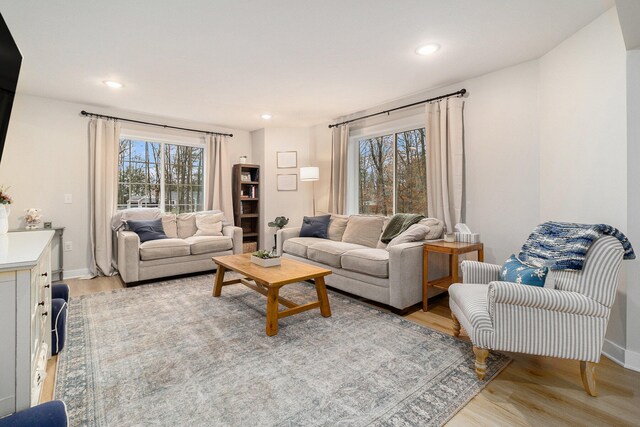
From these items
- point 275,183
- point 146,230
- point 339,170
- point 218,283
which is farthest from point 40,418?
point 275,183

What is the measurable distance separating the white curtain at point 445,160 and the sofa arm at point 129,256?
3.62 metres

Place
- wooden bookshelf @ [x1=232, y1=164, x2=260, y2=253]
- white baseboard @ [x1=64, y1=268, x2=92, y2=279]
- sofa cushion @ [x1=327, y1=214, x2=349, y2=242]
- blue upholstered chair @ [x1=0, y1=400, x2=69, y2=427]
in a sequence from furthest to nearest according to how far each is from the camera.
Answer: wooden bookshelf @ [x1=232, y1=164, x2=260, y2=253] → sofa cushion @ [x1=327, y1=214, x2=349, y2=242] → white baseboard @ [x1=64, y1=268, x2=92, y2=279] → blue upholstered chair @ [x1=0, y1=400, x2=69, y2=427]

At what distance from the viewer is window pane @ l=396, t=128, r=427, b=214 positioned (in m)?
4.08

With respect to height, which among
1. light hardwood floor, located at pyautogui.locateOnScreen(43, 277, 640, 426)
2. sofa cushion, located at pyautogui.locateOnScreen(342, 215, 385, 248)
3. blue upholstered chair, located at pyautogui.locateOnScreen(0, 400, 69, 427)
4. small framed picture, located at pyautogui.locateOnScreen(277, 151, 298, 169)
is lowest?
light hardwood floor, located at pyautogui.locateOnScreen(43, 277, 640, 426)

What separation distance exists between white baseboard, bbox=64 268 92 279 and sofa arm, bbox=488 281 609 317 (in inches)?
193

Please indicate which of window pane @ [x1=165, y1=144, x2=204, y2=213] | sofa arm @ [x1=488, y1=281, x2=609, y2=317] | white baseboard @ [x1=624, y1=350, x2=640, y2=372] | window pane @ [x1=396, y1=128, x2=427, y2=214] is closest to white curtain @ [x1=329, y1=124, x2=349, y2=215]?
window pane @ [x1=396, y1=128, x2=427, y2=214]

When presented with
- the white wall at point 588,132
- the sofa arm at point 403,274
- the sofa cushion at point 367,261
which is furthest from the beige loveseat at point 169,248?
the white wall at point 588,132

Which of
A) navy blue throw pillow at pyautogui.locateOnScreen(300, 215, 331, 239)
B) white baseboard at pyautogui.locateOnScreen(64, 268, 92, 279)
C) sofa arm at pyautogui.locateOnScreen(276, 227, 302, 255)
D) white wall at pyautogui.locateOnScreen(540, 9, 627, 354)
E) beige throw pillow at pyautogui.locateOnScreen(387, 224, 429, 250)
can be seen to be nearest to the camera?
white wall at pyautogui.locateOnScreen(540, 9, 627, 354)

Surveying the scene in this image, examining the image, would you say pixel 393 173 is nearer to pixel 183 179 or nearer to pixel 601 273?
pixel 601 273

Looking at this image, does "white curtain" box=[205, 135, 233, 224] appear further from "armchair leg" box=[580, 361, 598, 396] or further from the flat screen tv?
"armchair leg" box=[580, 361, 598, 396]

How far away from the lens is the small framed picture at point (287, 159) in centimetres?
562

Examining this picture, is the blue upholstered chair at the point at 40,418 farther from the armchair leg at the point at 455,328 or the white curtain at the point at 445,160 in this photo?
the white curtain at the point at 445,160

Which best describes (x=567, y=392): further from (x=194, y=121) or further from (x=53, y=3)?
(x=194, y=121)

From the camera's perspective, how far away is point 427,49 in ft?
8.90
